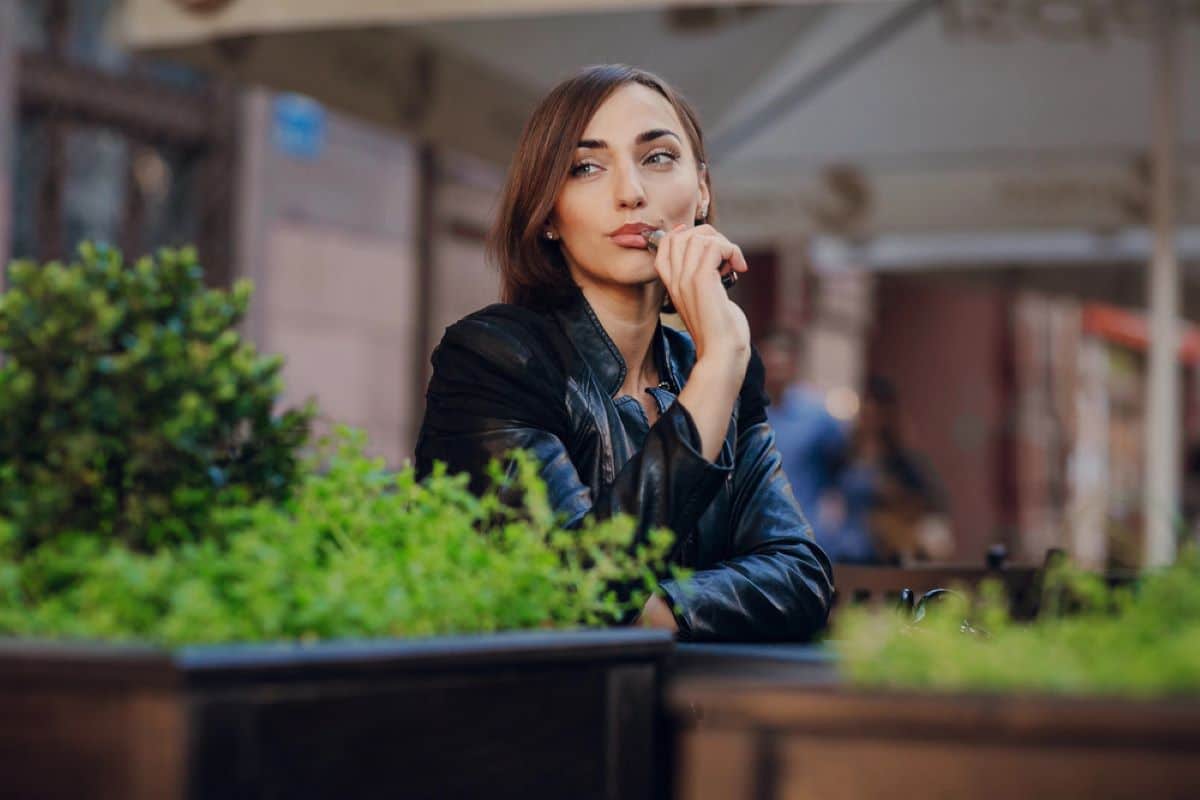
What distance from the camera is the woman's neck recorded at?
2.72 meters

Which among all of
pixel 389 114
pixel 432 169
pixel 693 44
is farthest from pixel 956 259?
pixel 389 114

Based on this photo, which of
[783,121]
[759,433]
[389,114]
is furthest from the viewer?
[783,121]

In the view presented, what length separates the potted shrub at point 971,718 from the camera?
121 cm

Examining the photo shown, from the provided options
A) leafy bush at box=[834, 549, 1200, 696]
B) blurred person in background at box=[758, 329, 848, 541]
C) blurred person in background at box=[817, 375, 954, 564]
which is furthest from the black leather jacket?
blurred person in background at box=[817, 375, 954, 564]

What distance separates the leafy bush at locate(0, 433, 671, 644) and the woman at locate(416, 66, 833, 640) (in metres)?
0.34

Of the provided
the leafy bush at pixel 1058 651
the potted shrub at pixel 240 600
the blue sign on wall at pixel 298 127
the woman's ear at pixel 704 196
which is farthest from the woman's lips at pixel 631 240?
the blue sign on wall at pixel 298 127

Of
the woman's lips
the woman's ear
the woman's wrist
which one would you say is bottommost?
the woman's wrist

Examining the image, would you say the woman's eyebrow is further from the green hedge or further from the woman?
the green hedge

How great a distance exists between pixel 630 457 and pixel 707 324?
0.26 meters

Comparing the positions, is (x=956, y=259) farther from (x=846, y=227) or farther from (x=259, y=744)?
(x=259, y=744)

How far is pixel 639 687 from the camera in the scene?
172cm

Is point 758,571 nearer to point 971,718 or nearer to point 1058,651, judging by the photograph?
point 1058,651

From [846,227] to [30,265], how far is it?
262 inches

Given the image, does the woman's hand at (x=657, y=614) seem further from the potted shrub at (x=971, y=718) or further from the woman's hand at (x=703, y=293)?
the potted shrub at (x=971, y=718)
